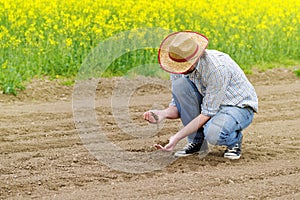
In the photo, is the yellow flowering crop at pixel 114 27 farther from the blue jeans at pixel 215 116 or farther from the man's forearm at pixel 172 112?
the blue jeans at pixel 215 116

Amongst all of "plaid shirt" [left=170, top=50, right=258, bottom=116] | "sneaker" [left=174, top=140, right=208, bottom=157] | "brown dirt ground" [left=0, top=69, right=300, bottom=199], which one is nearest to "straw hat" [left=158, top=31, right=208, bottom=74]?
"plaid shirt" [left=170, top=50, right=258, bottom=116]

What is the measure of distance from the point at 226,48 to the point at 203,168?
5110mm

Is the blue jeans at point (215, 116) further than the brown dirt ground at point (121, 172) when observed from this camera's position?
Yes

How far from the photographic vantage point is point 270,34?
1100 centimetres

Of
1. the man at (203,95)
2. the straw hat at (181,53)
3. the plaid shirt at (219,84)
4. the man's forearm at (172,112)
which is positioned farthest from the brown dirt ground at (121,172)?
the straw hat at (181,53)

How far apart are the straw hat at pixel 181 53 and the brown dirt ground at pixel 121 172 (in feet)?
2.77

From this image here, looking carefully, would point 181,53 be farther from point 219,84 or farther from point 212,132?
point 212,132

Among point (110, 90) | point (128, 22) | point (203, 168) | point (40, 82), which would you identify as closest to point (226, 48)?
point (128, 22)

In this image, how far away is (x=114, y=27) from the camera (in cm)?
952

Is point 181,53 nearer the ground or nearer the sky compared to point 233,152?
nearer the sky

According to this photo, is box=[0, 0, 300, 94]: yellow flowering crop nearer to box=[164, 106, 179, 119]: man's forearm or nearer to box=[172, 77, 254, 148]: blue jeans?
box=[164, 106, 179, 119]: man's forearm

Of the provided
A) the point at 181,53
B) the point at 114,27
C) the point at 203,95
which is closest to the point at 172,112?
the point at 203,95

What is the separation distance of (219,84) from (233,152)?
757 mm

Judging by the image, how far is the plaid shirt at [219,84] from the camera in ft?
16.2
